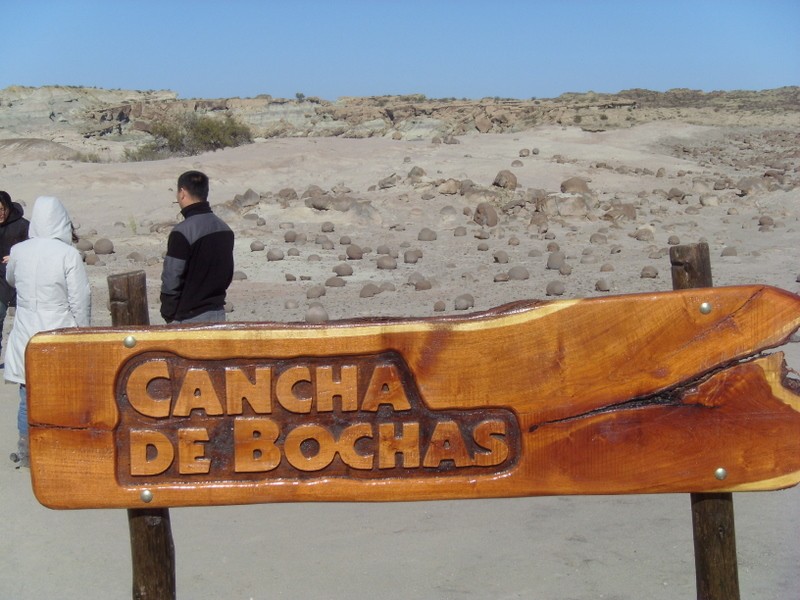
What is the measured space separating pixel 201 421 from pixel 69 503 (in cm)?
38

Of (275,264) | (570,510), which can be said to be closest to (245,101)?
(275,264)

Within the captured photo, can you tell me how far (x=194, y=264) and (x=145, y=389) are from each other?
3.08 meters

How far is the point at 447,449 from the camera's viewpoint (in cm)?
238

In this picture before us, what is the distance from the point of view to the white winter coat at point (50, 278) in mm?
5285

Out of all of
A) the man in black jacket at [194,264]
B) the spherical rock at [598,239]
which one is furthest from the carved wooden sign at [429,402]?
the spherical rock at [598,239]

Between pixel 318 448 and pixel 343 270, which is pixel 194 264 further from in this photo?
pixel 343 270

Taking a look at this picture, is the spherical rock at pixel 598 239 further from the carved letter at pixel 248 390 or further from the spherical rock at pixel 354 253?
the carved letter at pixel 248 390

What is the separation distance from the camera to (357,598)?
4.10m

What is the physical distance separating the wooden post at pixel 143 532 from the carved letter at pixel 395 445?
0.60 metres

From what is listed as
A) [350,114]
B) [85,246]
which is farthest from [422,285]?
[350,114]

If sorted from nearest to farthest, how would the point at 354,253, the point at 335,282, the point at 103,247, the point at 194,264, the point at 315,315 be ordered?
the point at 194,264
the point at 315,315
the point at 335,282
the point at 354,253
the point at 103,247

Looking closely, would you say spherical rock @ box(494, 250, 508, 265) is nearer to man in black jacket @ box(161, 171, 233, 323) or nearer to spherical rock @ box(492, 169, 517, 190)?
spherical rock @ box(492, 169, 517, 190)

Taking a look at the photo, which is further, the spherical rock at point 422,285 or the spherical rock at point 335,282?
the spherical rock at point 335,282

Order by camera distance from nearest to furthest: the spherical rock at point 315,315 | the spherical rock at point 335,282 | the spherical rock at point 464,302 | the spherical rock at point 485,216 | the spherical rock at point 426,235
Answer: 1. the spherical rock at point 315,315
2. the spherical rock at point 464,302
3. the spherical rock at point 335,282
4. the spherical rock at point 426,235
5. the spherical rock at point 485,216
